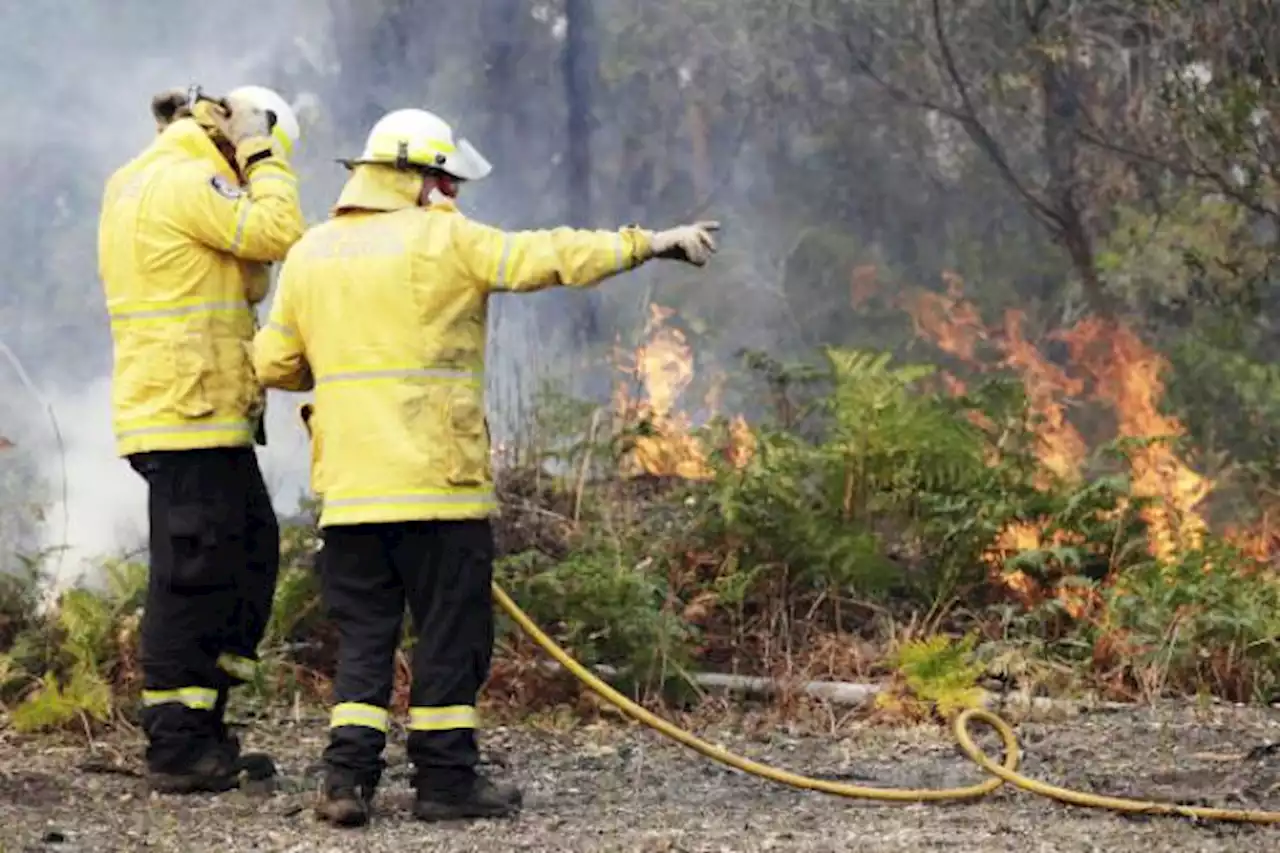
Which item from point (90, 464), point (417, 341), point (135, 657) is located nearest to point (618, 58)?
point (90, 464)

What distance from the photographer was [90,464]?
31.9 ft

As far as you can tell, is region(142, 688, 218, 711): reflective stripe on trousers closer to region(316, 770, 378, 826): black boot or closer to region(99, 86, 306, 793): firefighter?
region(99, 86, 306, 793): firefighter

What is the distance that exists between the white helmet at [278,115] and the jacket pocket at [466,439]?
112 centimetres

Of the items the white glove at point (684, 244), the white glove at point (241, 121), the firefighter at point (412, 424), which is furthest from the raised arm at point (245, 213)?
the white glove at point (684, 244)

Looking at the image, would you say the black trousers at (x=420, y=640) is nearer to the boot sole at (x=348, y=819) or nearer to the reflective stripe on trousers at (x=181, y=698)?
the boot sole at (x=348, y=819)

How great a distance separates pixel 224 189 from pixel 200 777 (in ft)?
5.60

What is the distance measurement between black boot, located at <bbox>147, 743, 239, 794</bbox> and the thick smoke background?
13.1 ft

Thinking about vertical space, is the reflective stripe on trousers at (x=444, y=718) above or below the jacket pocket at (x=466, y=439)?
below

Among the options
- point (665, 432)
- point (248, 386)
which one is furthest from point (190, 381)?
point (665, 432)

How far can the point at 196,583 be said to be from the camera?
19.2 feet

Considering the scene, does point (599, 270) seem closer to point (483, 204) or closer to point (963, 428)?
point (963, 428)

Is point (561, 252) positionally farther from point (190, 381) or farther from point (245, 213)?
point (190, 381)

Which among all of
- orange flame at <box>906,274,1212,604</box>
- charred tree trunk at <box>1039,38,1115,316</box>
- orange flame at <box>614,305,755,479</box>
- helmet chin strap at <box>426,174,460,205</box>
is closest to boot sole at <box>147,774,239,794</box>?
helmet chin strap at <box>426,174,460,205</box>

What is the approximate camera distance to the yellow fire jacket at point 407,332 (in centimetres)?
530
